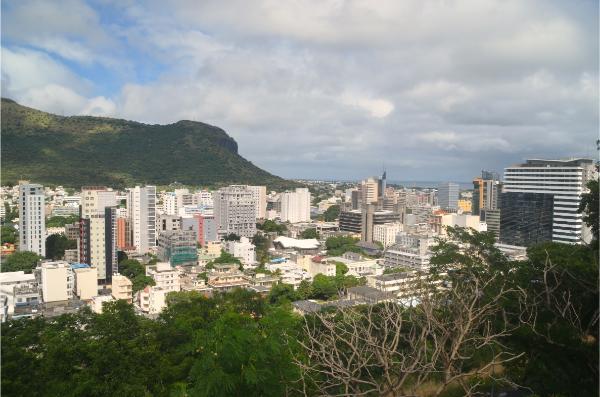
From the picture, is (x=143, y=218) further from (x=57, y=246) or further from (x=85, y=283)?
(x=85, y=283)

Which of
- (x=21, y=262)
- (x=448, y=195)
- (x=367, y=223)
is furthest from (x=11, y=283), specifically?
(x=448, y=195)

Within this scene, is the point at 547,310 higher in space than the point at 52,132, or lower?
lower

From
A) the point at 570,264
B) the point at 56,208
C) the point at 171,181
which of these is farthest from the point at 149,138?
the point at 570,264

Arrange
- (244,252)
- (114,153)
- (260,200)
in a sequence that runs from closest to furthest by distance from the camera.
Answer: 1. (244,252)
2. (260,200)
3. (114,153)

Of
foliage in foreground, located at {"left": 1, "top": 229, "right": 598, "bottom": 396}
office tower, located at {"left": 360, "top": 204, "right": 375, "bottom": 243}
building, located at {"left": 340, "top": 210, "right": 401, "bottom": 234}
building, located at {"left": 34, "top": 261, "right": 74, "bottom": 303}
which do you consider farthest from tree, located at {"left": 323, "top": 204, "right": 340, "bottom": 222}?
foliage in foreground, located at {"left": 1, "top": 229, "right": 598, "bottom": 396}

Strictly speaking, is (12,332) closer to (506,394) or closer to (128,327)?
(128,327)

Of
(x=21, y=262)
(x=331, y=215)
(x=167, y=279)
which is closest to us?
(x=167, y=279)

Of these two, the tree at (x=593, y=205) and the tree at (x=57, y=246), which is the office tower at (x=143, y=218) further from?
the tree at (x=593, y=205)
